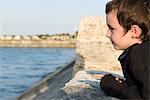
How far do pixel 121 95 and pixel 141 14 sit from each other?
0.51 m

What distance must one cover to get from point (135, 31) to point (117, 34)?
4.5 inches

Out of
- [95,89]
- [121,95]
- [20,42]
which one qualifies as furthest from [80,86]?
[20,42]

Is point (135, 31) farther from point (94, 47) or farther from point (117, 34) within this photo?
point (94, 47)

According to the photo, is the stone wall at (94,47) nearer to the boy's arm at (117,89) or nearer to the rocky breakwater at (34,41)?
the boy's arm at (117,89)

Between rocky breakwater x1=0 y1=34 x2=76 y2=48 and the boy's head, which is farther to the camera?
rocky breakwater x1=0 y1=34 x2=76 y2=48

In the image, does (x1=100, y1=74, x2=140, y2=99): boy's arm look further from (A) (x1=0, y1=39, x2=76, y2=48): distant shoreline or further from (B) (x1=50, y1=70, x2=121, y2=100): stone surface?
(A) (x1=0, y1=39, x2=76, y2=48): distant shoreline

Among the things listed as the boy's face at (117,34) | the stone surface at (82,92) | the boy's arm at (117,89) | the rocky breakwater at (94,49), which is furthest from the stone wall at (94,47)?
the boy's face at (117,34)

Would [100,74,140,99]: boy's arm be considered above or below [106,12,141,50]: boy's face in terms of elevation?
below

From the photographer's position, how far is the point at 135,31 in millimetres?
2621

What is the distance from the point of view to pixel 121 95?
106 inches

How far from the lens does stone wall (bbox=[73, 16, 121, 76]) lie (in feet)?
24.6

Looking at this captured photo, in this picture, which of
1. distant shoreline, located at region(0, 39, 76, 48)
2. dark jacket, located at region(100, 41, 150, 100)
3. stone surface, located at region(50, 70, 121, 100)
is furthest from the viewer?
distant shoreline, located at region(0, 39, 76, 48)

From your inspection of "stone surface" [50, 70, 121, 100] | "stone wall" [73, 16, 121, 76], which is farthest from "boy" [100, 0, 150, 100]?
"stone wall" [73, 16, 121, 76]

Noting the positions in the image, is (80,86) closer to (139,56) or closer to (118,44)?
(118,44)
